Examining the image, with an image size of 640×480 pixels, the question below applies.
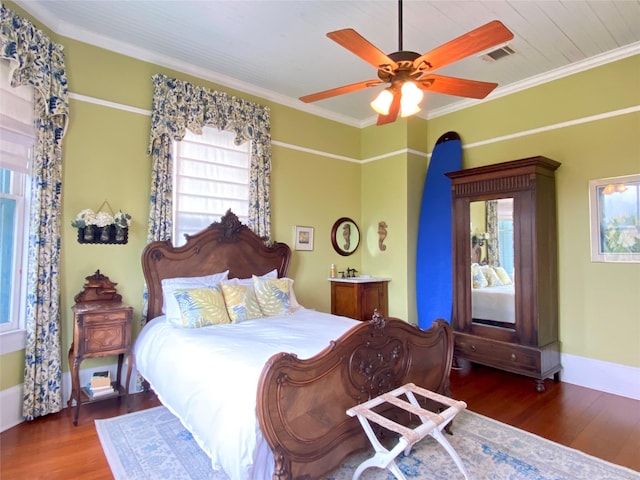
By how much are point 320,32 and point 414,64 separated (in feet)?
4.70

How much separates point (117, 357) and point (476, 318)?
370 centimetres

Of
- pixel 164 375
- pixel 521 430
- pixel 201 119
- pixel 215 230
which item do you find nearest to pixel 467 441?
pixel 521 430

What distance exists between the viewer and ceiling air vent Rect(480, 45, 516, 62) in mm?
3490

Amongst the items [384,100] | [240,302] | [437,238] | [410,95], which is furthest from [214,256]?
[437,238]

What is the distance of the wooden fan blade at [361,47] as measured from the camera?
1895 millimetres

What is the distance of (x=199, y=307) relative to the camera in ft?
10.1

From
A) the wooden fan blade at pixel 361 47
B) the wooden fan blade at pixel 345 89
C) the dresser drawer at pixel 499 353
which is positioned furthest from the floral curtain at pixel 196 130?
the dresser drawer at pixel 499 353

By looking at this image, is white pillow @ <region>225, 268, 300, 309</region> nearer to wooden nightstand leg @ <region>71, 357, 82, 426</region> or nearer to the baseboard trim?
the baseboard trim

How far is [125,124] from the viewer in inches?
Result: 138

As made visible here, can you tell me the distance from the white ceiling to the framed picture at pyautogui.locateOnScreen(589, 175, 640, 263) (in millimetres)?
1259

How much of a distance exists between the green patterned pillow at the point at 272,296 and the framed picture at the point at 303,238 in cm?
103

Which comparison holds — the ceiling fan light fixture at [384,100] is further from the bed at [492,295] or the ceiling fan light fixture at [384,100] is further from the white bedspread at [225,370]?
the bed at [492,295]

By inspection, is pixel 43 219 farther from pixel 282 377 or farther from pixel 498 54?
pixel 498 54

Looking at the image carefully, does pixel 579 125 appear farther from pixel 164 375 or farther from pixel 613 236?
pixel 164 375
